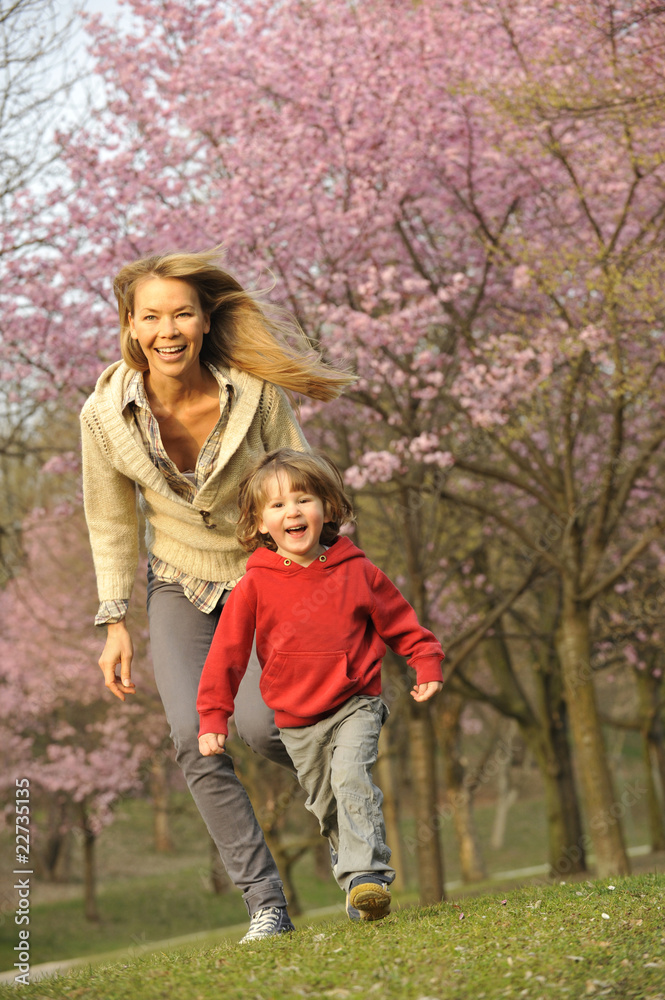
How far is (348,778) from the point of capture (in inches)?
139

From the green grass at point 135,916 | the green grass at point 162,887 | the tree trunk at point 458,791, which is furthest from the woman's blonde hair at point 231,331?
the green grass at point 135,916

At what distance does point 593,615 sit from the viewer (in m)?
18.0

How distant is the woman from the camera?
12.4ft

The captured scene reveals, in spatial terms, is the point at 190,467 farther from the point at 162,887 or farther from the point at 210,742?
the point at 162,887

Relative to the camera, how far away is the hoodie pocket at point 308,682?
3.57 metres

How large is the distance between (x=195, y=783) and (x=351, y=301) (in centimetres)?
825

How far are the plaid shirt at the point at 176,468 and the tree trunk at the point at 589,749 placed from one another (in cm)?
820

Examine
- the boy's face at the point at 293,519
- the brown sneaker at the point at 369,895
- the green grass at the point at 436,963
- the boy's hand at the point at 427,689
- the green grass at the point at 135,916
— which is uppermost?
the boy's face at the point at 293,519

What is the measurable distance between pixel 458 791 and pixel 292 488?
642 inches

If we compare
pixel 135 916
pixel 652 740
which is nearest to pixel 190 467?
pixel 652 740

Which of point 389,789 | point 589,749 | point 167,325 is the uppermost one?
point 167,325

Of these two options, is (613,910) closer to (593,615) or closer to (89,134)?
(89,134)

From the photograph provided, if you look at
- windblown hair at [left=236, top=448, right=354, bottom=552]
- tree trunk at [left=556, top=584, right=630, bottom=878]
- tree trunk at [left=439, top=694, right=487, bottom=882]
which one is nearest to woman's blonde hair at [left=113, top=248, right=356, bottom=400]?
windblown hair at [left=236, top=448, right=354, bottom=552]

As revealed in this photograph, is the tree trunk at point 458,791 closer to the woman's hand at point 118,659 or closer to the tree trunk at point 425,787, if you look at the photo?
the tree trunk at point 425,787
